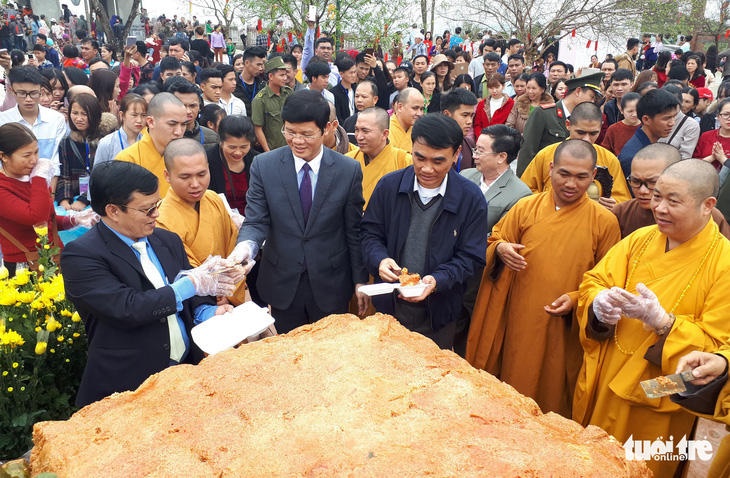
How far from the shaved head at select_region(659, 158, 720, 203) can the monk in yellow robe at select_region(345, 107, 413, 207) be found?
2272 millimetres

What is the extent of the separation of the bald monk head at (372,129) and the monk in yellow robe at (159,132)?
4.35ft

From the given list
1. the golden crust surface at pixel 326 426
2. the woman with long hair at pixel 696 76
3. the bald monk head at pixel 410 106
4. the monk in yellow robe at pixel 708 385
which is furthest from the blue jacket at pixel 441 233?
the woman with long hair at pixel 696 76

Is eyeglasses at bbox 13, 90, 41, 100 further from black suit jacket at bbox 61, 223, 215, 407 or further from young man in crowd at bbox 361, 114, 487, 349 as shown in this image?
young man in crowd at bbox 361, 114, 487, 349

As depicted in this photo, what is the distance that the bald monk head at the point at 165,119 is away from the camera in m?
3.96

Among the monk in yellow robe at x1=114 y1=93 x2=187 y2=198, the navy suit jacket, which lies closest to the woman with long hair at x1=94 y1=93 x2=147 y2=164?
the monk in yellow robe at x1=114 y1=93 x2=187 y2=198

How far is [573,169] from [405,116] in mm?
2555

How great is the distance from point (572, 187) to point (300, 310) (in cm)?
178

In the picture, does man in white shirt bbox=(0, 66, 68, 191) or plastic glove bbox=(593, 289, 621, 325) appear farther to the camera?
man in white shirt bbox=(0, 66, 68, 191)

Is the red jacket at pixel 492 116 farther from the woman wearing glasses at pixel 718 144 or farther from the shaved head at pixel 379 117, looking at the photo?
the shaved head at pixel 379 117

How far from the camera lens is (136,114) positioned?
460cm

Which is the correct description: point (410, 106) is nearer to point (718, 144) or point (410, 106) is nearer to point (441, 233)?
point (441, 233)

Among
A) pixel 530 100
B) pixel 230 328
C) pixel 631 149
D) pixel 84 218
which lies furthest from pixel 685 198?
pixel 530 100

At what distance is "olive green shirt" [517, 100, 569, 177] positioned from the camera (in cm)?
580

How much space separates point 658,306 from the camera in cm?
242
